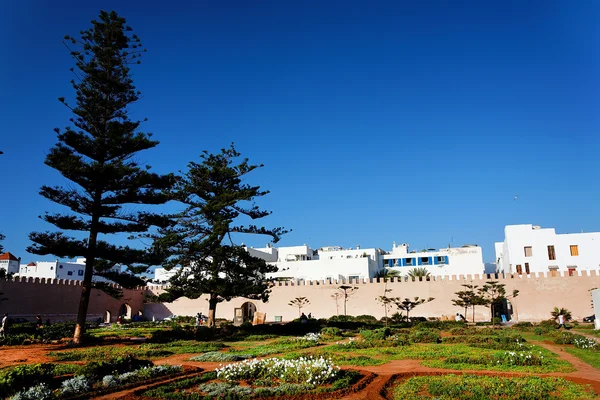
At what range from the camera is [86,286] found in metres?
16.5

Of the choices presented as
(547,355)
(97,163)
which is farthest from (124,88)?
(547,355)

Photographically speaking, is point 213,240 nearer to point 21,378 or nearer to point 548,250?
point 21,378

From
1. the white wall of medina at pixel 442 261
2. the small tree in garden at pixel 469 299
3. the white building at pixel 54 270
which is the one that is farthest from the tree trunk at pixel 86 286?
the white building at pixel 54 270

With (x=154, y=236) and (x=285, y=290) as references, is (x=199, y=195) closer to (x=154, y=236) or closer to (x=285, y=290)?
(x=154, y=236)

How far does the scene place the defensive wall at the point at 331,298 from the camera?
3097cm

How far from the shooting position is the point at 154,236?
22.2 meters

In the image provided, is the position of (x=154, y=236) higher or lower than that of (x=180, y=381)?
higher

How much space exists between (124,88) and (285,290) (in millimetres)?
25788

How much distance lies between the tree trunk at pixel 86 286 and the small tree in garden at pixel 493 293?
25672 millimetres

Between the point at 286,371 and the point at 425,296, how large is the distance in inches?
1160

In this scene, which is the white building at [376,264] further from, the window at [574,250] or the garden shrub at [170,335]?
the garden shrub at [170,335]

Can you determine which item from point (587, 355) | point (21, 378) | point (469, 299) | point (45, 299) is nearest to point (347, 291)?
point (469, 299)

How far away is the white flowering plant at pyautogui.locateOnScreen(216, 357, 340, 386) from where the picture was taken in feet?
26.1

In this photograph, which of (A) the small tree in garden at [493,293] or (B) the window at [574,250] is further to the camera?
(B) the window at [574,250]
